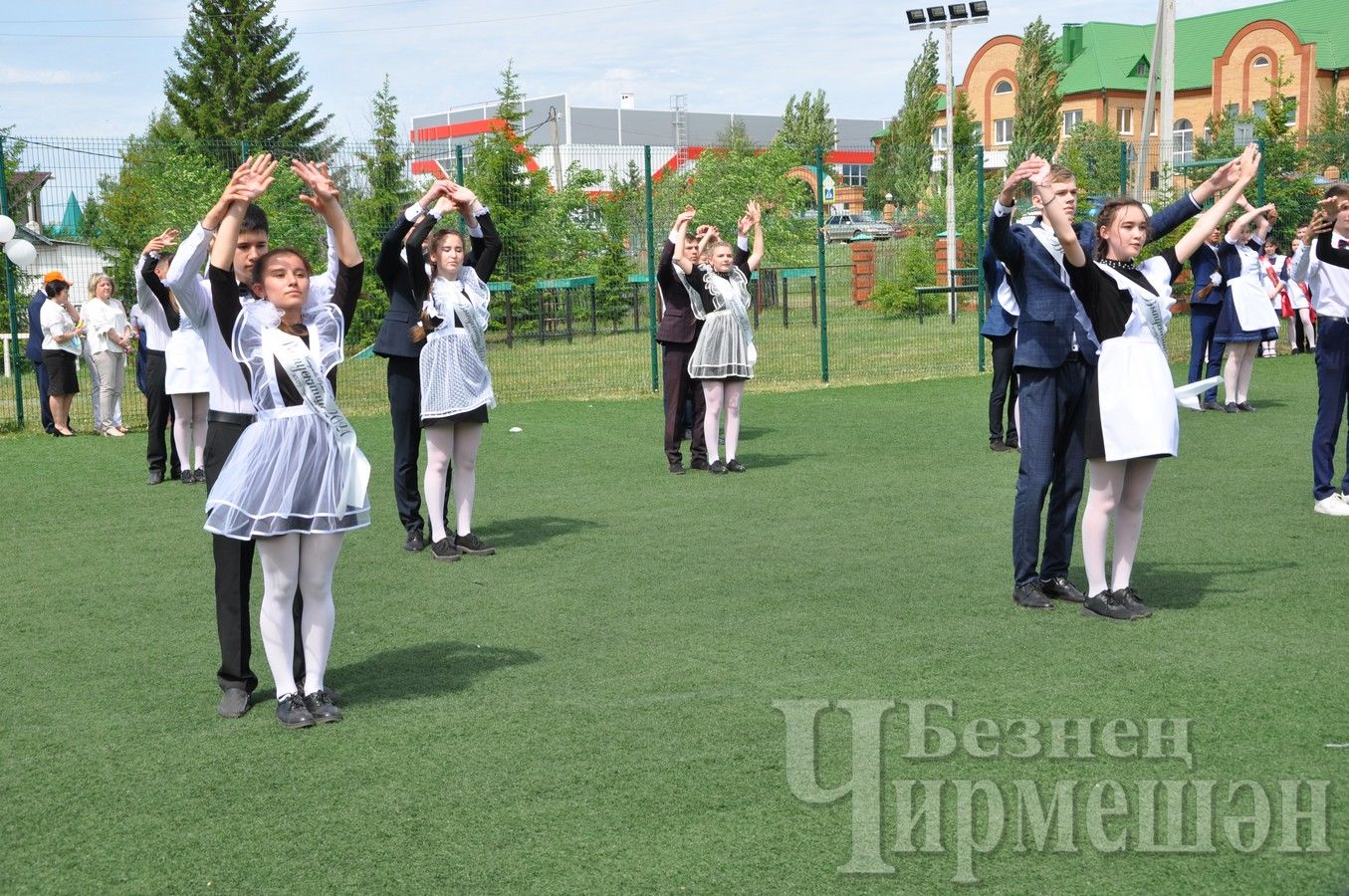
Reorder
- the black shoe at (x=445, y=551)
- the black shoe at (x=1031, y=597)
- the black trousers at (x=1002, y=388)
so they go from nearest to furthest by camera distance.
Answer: the black shoe at (x=1031, y=597) → the black shoe at (x=445, y=551) → the black trousers at (x=1002, y=388)

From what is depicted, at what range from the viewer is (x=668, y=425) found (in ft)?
35.2

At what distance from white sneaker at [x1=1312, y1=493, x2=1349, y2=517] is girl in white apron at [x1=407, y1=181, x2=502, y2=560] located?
5.03 m

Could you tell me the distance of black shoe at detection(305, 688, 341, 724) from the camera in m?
4.73

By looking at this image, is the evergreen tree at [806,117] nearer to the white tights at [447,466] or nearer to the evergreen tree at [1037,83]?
the evergreen tree at [1037,83]

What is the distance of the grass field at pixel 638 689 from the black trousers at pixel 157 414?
151cm

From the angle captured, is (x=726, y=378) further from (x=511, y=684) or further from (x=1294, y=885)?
(x=1294, y=885)

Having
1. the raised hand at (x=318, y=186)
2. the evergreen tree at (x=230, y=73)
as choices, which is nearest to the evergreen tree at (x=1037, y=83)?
the evergreen tree at (x=230, y=73)

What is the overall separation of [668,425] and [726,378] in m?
0.63

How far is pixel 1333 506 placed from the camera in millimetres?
8055

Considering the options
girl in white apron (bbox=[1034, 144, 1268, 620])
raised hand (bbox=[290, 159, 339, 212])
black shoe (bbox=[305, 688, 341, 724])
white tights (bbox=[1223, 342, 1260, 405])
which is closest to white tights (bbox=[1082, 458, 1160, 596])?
girl in white apron (bbox=[1034, 144, 1268, 620])

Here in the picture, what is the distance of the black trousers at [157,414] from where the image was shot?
1090 cm

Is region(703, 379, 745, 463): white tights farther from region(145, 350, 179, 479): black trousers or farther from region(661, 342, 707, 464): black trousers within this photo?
region(145, 350, 179, 479): black trousers

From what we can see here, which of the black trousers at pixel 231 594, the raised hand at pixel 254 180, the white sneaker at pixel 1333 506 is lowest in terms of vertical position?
the white sneaker at pixel 1333 506

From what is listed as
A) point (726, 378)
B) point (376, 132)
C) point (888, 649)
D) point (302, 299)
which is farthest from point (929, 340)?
point (302, 299)
